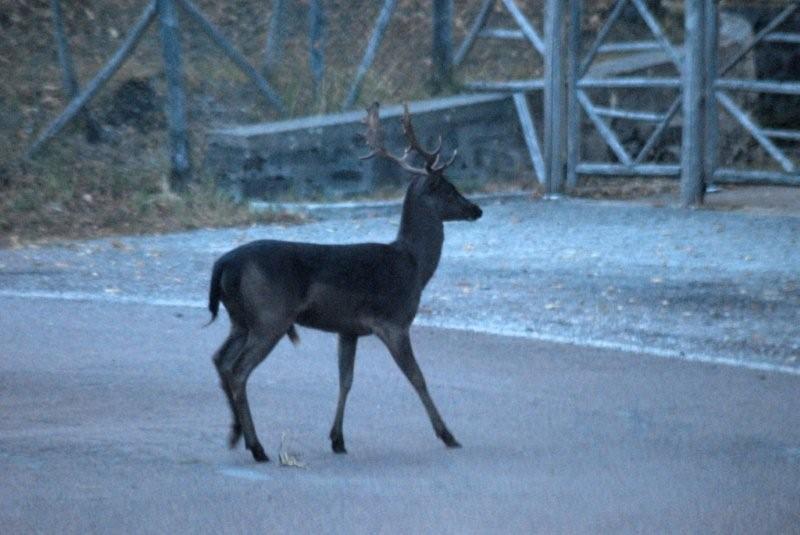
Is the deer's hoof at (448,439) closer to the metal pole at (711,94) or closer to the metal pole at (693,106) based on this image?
the metal pole at (693,106)

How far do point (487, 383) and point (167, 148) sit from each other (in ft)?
32.7

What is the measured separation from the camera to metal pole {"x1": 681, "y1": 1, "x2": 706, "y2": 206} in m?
16.2

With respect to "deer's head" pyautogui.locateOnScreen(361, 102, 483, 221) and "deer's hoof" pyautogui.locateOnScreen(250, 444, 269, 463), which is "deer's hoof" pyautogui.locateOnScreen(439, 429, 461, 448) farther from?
"deer's head" pyautogui.locateOnScreen(361, 102, 483, 221)

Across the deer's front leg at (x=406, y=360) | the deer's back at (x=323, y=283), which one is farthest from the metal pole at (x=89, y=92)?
the deer's front leg at (x=406, y=360)

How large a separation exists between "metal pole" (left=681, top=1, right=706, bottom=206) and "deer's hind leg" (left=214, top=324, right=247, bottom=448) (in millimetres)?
9294

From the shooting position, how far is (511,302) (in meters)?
12.1

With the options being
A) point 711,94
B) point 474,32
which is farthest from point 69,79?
point 711,94

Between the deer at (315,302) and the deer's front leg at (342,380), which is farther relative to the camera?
the deer's front leg at (342,380)

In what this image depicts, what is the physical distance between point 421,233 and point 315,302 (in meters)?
0.94

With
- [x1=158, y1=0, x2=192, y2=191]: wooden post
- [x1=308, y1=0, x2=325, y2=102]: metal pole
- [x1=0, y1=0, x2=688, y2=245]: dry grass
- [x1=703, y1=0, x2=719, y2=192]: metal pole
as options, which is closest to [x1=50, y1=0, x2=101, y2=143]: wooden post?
[x1=0, y1=0, x2=688, y2=245]: dry grass

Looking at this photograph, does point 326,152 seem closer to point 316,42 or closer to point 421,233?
point 316,42

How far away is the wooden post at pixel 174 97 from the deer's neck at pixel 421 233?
865 centimetres

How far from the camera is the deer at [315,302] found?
783 cm

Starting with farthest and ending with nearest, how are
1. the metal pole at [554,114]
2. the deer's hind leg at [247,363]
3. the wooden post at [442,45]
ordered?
the wooden post at [442,45]
the metal pole at [554,114]
the deer's hind leg at [247,363]
